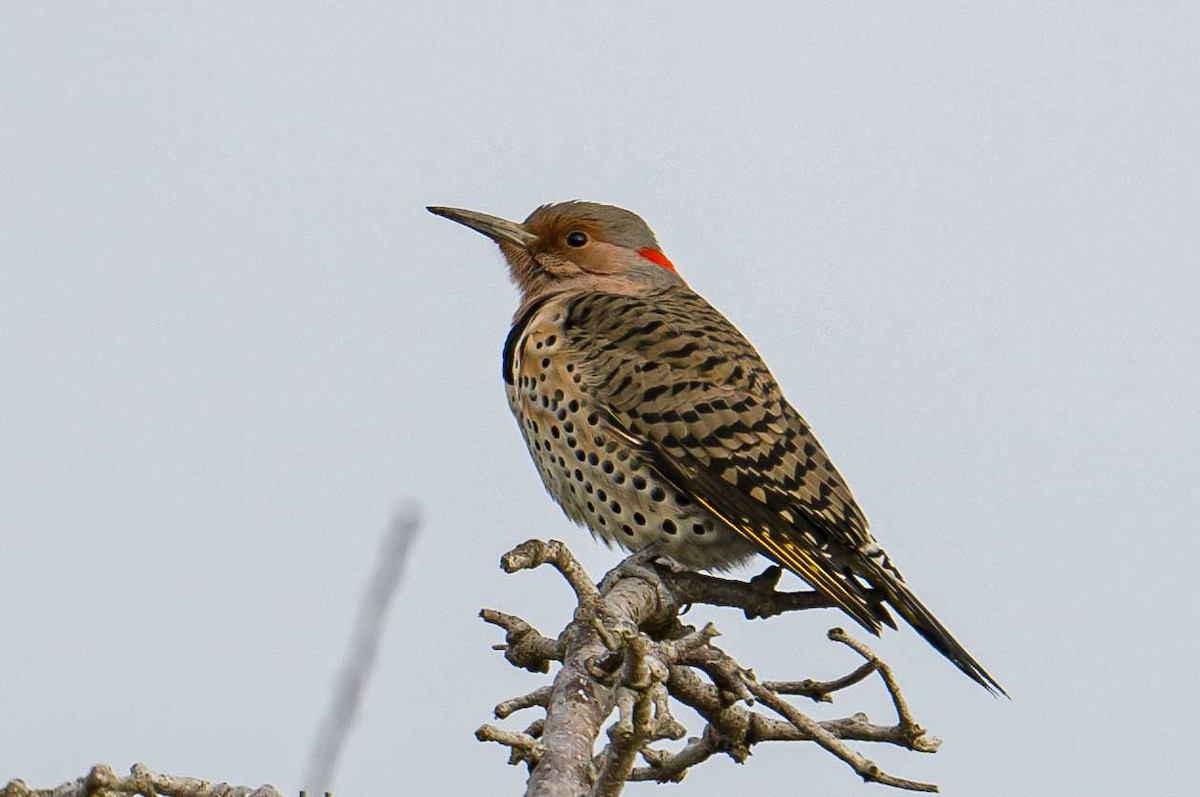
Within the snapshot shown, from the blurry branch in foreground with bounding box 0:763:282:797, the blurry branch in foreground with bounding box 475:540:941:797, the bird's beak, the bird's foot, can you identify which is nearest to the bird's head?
the bird's beak

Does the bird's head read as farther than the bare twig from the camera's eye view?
Yes

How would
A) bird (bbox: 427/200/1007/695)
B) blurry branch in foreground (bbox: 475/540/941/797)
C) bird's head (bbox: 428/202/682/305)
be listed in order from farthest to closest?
bird's head (bbox: 428/202/682/305), bird (bbox: 427/200/1007/695), blurry branch in foreground (bbox: 475/540/941/797)

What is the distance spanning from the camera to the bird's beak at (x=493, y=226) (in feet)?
21.6

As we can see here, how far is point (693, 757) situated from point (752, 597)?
130 cm

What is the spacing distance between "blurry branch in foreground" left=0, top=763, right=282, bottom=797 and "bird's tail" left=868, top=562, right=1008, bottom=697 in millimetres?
2387

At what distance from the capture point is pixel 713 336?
19.2ft

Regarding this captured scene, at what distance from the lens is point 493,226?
662 cm

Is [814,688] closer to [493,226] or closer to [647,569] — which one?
[647,569]

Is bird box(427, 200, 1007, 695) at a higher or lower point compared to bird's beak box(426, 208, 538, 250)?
lower

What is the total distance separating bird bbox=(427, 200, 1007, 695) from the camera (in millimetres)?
4953

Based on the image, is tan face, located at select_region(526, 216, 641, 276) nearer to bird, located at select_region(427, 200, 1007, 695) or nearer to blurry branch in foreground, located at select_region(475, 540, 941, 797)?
bird, located at select_region(427, 200, 1007, 695)

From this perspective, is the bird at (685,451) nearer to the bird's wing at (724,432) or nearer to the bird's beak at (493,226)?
the bird's wing at (724,432)

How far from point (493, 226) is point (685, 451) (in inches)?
71.9

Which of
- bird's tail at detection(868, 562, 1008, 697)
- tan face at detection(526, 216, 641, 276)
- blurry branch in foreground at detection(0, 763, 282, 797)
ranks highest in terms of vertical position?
tan face at detection(526, 216, 641, 276)
